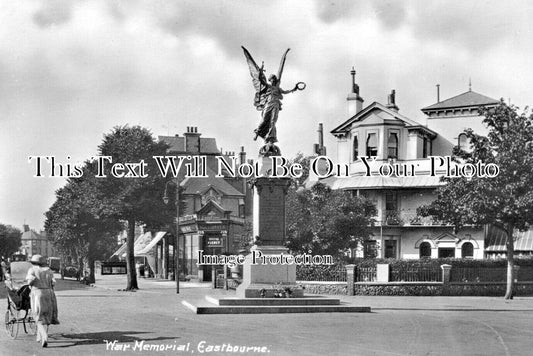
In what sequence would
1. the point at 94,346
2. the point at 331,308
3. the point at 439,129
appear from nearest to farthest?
1. the point at 94,346
2. the point at 331,308
3. the point at 439,129

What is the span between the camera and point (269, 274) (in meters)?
23.6

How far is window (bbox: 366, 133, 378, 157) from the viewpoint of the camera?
4888cm

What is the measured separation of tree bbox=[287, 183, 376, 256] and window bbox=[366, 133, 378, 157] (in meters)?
7.80

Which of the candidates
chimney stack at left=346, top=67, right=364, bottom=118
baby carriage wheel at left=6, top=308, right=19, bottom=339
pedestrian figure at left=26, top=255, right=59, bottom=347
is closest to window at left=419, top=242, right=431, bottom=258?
chimney stack at left=346, top=67, right=364, bottom=118

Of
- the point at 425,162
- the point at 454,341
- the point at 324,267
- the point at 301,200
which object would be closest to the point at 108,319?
the point at 454,341

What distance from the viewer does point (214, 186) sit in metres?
74.1

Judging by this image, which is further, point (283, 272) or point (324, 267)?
point (324, 267)

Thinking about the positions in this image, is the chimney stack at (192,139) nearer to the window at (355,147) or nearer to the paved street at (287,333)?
the window at (355,147)

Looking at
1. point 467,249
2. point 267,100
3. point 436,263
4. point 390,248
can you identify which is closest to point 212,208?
point 390,248

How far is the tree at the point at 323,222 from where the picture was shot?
39.6 meters

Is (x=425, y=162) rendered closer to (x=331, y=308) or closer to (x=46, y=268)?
(x=331, y=308)

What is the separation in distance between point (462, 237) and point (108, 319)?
105 feet

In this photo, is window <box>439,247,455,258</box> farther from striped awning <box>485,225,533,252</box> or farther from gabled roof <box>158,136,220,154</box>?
gabled roof <box>158,136,220,154</box>

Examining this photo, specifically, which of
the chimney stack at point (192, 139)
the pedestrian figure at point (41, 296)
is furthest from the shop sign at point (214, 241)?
the pedestrian figure at point (41, 296)
